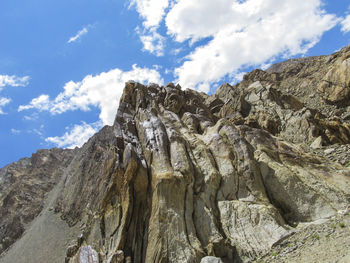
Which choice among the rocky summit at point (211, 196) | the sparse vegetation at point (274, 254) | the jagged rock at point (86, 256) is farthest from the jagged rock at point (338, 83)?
→ the jagged rock at point (86, 256)

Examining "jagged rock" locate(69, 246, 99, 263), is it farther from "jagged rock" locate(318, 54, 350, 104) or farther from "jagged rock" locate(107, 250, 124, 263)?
"jagged rock" locate(318, 54, 350, 104)

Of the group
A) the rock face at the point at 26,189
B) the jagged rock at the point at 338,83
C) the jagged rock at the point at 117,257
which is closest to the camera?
the jagged rock at the point at 117,257

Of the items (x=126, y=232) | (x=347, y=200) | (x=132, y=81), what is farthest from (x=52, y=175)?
(x=347, y=200)

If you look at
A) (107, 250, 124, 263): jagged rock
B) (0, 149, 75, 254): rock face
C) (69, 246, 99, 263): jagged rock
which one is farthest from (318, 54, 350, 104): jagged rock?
(0, 149, 75, 254): rock face

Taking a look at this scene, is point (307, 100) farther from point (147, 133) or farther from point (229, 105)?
point (147, 133)

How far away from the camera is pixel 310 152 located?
2297 centimetres

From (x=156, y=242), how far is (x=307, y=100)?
54.8 meters

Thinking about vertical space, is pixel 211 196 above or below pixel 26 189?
below

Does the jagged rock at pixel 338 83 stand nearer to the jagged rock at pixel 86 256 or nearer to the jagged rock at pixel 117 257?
the jagged rock at pixel 117 257

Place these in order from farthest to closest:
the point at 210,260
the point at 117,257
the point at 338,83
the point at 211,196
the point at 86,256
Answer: the point at 338,83, the point at 211,196, the point at 86,256, the point at 117,257, the point at 210,260

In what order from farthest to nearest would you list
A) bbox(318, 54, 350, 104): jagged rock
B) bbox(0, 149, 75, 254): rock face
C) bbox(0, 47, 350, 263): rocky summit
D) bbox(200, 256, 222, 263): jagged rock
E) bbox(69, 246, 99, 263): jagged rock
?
bbox(0, 149, 75, 254): rock face
bbox(318, 54, 350, 104): jagged rock
bbox(69, 246, 99, 263): jagged rock
bbox(0, 47, 350, 263): rocky summit
bbox(200, 256, 222, 263): jagged rock

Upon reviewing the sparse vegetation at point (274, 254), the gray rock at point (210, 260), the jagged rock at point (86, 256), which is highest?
the jagged rock at point (86, 256)

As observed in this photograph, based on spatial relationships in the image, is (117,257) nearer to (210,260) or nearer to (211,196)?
(210,260)

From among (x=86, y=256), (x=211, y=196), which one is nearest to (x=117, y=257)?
(x=86, y=256)
